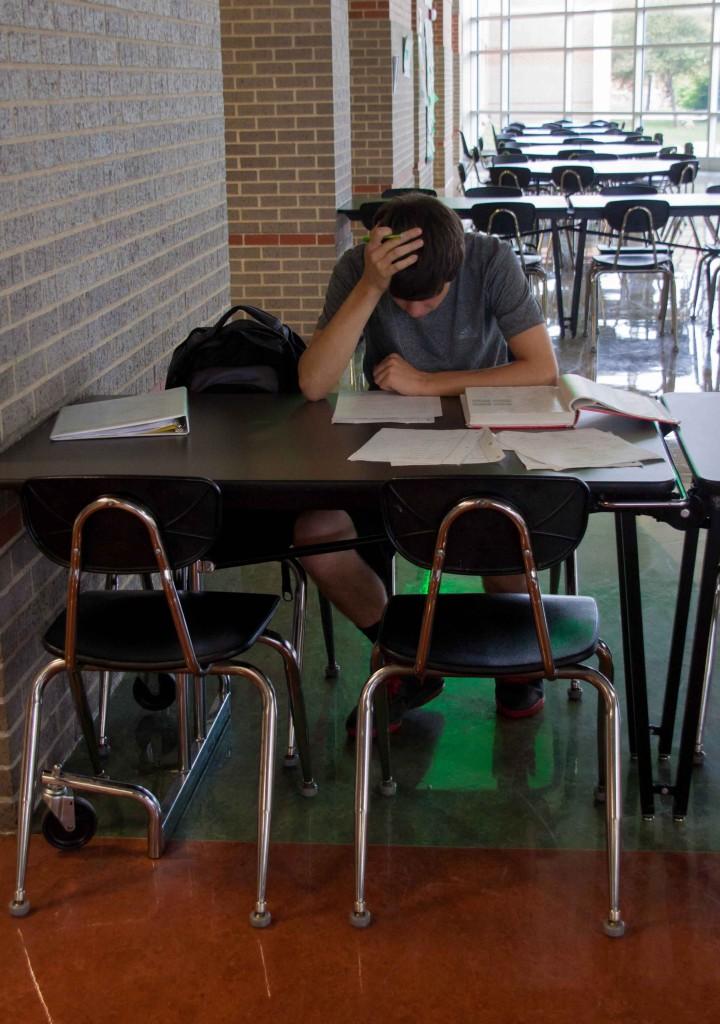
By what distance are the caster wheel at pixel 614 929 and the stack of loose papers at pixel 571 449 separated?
79 cm

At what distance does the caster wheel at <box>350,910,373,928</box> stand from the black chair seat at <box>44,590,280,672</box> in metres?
0.49

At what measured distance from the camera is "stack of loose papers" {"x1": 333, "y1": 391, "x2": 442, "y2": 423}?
252 centimetres

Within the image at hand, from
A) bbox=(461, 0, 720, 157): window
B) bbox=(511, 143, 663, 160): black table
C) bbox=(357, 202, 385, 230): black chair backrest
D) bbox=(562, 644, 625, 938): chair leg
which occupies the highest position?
bbox=(461, 0, 720, 157): window

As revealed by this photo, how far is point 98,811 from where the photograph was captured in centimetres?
242

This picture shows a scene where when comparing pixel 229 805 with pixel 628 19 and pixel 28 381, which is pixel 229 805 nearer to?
pixel 28 381

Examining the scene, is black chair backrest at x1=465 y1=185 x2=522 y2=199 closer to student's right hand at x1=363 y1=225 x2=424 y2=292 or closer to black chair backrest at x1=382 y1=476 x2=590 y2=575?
student's right hand at x1=363 y1=225 x2=424 y2=292

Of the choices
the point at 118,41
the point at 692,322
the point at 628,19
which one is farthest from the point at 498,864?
the point at 628,19

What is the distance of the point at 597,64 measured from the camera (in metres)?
17.4

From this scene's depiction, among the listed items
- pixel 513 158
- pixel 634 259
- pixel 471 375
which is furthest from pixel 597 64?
pixel 471 375

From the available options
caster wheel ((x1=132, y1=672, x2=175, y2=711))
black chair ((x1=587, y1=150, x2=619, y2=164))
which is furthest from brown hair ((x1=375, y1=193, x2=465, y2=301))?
black chair ((x1=587, y1=150, x2=619, y2=164))

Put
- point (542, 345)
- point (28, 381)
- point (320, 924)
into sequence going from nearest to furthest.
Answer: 1. point (320, 924)
2. point (28, 381)
3. point (542, 345)

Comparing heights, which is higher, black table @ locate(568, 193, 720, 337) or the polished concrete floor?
black table @ locate(568, 193, 720, 337)

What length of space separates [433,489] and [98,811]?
1039mm

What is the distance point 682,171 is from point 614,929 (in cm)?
773
